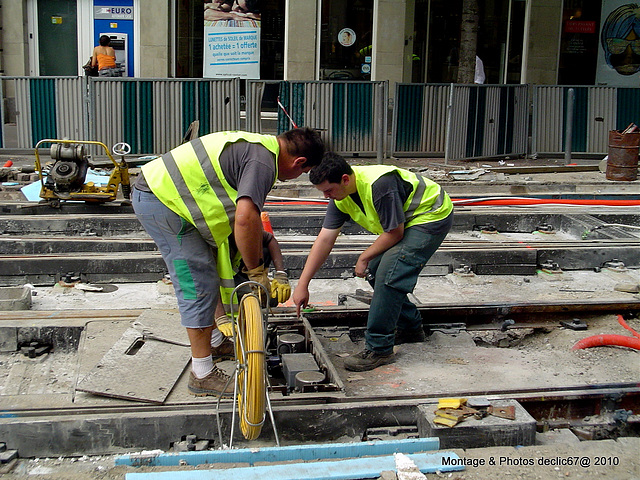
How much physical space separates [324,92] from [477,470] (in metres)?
10.7

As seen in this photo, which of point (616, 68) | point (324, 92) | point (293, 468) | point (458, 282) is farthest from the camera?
point (616, 68)

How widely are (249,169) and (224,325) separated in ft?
3.99

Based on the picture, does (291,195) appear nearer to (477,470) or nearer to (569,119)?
A: (569,119)

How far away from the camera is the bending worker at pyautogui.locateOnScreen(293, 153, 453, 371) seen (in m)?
4.91

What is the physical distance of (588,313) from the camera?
6188 millimetres

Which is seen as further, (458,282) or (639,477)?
(458,282)

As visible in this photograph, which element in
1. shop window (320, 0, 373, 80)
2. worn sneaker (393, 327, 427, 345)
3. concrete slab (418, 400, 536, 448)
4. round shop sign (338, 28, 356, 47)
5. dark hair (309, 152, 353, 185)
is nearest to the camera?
concrete slab (418, 400, 536, 448)

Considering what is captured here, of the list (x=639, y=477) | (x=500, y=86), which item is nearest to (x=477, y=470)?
(x=639, y=477)

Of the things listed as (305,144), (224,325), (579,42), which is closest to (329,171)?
(305,144)

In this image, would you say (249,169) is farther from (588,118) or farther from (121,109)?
(588,118)

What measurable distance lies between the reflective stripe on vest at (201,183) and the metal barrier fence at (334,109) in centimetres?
933

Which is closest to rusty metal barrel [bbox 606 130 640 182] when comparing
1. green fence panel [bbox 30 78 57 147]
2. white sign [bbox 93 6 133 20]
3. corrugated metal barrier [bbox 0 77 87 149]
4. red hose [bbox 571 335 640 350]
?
red hose [bbox 571 335 640 350]

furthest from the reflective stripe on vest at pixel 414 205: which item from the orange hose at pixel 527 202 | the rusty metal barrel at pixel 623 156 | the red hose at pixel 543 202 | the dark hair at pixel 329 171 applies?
the rusty metal barrel at pixel 623 156

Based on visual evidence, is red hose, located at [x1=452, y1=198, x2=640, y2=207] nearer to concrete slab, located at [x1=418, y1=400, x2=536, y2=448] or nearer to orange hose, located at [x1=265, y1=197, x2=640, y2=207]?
orange hose, located at [x1=265, y1=197, x2=640, y2=207]
